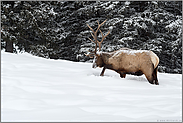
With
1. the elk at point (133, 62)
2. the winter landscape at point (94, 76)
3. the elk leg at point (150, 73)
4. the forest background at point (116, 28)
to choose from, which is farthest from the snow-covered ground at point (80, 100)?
the forest background at point (116, 28)

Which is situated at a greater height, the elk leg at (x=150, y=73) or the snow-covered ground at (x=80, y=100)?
the elk leg at (x=150, y=73)

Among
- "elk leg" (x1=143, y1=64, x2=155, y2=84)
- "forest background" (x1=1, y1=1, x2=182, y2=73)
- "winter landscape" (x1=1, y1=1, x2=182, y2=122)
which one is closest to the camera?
"winter landscape" (x1=1, y1=1, x2=182, y2=122)

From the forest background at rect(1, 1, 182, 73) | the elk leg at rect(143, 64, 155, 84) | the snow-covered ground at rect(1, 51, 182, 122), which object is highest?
the forest background at rect(1, 1, 182, 73)

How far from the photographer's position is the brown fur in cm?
552

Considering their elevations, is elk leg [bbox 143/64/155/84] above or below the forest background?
below

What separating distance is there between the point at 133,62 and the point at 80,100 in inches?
104

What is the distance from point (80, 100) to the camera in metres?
3.44

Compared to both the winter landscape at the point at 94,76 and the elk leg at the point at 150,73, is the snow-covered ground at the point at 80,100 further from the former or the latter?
the elk leg at the point at 150,73

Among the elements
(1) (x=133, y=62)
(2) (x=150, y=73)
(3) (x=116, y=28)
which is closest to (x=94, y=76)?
(1) (x=133, y=62)

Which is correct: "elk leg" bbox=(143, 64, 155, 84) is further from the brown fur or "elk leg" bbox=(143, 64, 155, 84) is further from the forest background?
the forest background

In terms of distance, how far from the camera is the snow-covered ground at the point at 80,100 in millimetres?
2725

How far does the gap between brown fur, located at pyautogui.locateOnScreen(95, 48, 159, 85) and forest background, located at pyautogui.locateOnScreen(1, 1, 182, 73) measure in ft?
20.4

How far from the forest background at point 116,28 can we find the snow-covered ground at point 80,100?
23.1ft

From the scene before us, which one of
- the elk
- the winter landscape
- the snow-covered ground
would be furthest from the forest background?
the snow-covered ground
